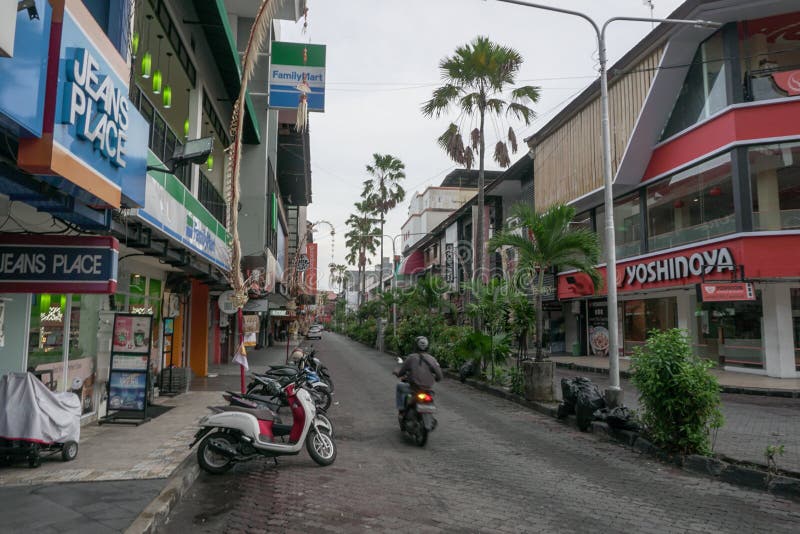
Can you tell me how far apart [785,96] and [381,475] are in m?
17.8

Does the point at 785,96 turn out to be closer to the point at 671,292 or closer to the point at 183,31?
the point at 671,292

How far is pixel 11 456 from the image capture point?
21.1 feet

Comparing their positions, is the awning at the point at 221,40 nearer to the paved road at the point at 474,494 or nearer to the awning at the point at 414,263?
the paved road at the point at 474,494

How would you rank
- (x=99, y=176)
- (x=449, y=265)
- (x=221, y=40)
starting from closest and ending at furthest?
(x=99, y=176), (x=221, y=40), (x=449, y=265)

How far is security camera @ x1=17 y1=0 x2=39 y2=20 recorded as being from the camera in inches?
142

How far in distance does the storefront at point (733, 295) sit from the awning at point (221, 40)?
45.2ft

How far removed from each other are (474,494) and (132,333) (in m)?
6.98

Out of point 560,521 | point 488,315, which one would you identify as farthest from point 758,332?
point 560,521

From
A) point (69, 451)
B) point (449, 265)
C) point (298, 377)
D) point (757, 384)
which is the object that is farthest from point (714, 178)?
point (449, 265)

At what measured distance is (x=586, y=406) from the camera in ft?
32.9

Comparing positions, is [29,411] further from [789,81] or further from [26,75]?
[789,81]

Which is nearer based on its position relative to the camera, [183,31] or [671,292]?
[183,31]

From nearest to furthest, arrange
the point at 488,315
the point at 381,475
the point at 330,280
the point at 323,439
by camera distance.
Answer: the point at 381,475 < the point at 323,439 < the point at 488,315 < the point at 330,280

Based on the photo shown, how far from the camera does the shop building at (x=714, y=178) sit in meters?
17.0
